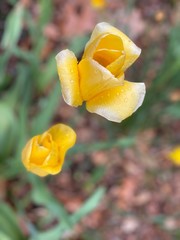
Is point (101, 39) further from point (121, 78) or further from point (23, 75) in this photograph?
point (23, 75)

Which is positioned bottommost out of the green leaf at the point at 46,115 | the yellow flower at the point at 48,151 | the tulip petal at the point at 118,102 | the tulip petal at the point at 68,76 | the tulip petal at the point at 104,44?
the green leaf at the point at 46,115

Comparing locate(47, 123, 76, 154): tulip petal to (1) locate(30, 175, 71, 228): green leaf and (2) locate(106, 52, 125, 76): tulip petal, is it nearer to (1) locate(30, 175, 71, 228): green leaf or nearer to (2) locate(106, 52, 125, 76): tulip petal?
(2) locate(106, 52, 125, 76): tulip petal

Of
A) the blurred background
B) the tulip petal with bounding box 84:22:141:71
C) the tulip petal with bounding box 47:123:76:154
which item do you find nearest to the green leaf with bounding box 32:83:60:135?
the blurred background

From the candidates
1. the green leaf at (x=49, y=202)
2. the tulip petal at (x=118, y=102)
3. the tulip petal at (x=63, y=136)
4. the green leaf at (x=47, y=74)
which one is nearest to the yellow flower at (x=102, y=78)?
the tulip petal at (x=118, y=102)

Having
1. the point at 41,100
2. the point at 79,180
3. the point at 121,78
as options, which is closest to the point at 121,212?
the point at 79,180

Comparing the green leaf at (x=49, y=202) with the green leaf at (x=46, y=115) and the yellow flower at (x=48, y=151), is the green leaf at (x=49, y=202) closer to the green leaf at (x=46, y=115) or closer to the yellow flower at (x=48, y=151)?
the green leaf at (x=46, y=115)

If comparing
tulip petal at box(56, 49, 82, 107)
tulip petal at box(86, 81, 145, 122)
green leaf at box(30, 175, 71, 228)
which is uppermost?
tulip petal at box(56, 49, 82, 107)
